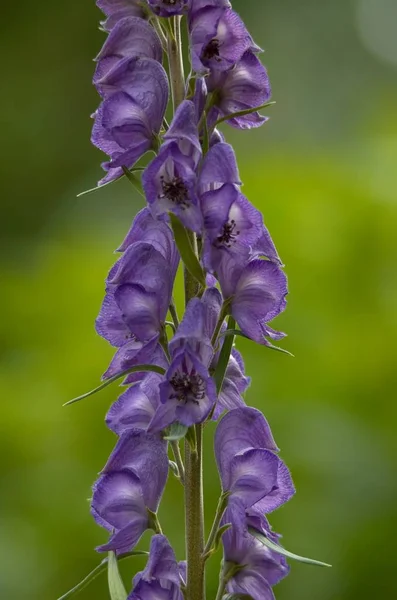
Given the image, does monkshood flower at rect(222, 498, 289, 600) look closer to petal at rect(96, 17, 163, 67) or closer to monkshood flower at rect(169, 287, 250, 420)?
monkshood flower at rect(169, 287, 250, 420)

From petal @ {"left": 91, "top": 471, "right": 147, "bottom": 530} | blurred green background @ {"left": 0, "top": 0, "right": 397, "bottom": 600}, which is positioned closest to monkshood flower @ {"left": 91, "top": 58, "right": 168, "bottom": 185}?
petal @ {"left": 91, "top": 471, "right": 147, "bottom": 530}

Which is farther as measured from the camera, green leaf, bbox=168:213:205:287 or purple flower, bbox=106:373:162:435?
purple flower, bbox=106:373:162:435

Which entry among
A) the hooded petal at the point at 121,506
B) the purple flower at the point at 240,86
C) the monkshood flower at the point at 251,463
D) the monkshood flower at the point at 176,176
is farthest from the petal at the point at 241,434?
the purple flower at the point at 240,86

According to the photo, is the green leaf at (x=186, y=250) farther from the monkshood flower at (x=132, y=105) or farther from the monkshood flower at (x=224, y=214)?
the monkshood flower at (x=132, y=105)

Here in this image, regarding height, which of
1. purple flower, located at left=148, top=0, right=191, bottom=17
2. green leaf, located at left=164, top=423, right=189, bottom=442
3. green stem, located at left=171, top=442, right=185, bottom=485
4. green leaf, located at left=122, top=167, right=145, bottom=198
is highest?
purple flower, located at left=148, top=0, right=191, bottom=17

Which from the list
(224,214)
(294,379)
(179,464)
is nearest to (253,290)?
(224,214)

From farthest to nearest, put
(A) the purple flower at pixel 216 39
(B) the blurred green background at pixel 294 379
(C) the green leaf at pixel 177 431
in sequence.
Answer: (B) the blurred green background at pixel 294 379, (A) the purple flower at pixel 216 39, (C) the green leaf at pixel 177 431

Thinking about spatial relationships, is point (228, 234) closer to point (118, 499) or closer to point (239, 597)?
point (118, 499)

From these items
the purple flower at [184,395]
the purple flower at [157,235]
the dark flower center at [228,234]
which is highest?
the dark flower center at [228,234]
